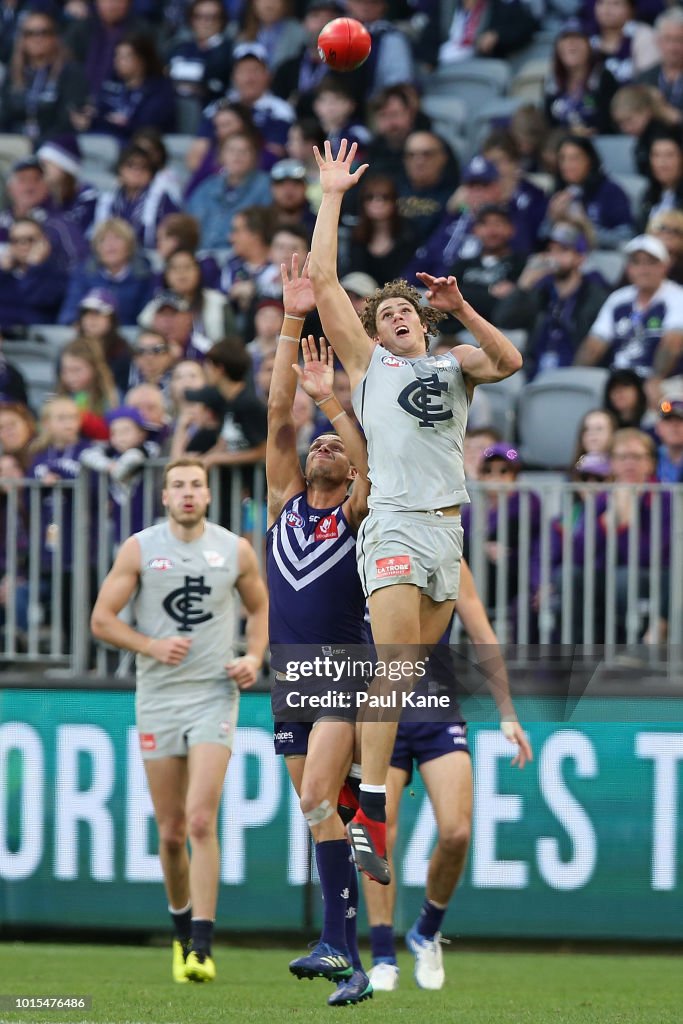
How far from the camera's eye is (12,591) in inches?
437

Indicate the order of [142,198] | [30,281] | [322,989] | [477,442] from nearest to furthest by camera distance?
1. [322,989]
2. [477,442]
3. [30,281]
4. [142,198]

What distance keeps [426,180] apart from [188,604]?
591 cm

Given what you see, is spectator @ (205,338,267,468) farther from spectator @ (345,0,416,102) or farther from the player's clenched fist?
spectator @ (345,0,416,102)

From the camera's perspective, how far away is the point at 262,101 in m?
16.3

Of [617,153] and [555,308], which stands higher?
[617,153]

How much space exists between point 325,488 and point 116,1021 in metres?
2.52

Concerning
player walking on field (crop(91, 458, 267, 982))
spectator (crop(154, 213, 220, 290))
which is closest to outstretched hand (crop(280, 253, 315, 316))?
player walking on field (crop(91, 458, 267, 982))

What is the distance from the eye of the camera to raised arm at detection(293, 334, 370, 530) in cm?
814

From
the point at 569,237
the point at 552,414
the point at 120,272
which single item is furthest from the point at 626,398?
the point at 120,272

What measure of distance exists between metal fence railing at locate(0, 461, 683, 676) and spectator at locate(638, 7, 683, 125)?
519 centimetres

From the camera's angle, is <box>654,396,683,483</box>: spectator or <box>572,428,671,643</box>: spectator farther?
<box>654,396,683,483</box>: spectator

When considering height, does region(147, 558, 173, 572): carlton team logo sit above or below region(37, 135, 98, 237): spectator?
below

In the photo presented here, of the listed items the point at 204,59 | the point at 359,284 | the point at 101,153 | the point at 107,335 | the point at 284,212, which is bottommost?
the point at 107,335

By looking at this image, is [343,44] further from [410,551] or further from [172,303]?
[172,303]
